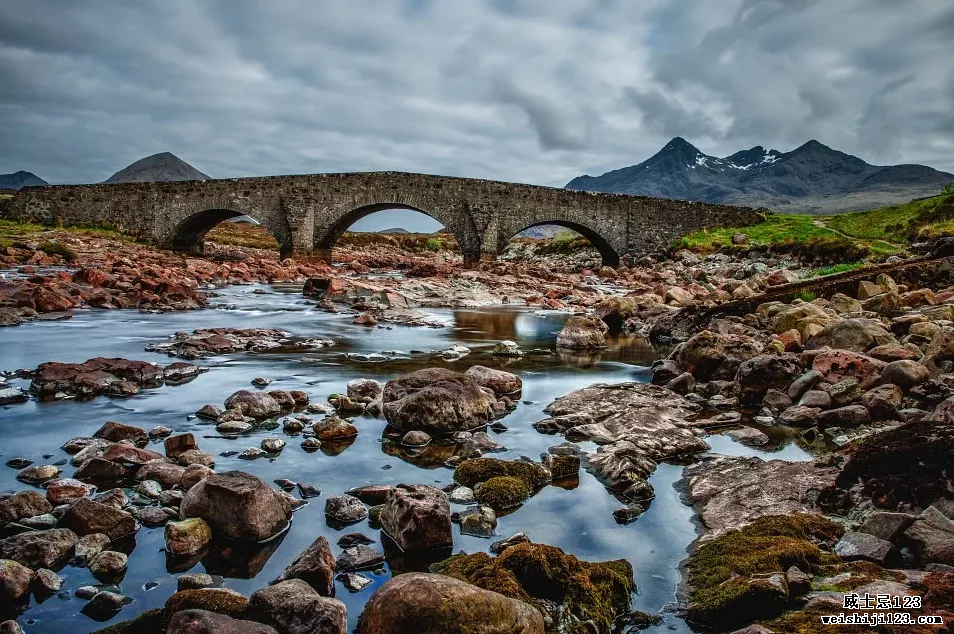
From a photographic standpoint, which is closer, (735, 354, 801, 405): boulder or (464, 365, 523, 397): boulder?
(735, 354, 801, 405): boulder

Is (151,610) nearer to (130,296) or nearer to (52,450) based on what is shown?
(52,450)

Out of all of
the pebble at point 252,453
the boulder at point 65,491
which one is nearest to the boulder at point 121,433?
the pebble at point 252,453

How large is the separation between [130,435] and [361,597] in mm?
2898

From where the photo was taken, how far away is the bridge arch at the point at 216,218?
105 feet

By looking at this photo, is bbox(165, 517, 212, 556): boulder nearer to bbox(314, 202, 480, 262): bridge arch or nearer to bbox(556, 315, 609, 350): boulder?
bbox(556, 315, 609, 350): boulder

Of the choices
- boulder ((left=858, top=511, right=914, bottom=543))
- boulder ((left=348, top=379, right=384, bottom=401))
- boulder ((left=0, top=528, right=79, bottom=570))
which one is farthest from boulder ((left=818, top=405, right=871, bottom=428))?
boulder ((left=0, top=528, right=79, bottom=570))

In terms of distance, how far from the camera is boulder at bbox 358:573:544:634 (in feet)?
7.47

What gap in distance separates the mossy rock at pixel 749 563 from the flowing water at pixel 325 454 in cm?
12

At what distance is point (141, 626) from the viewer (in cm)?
257

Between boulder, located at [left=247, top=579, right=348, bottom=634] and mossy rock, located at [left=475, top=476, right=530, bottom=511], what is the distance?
1.53 m

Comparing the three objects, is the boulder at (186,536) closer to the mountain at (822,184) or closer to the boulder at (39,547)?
the boulder at (39,547)

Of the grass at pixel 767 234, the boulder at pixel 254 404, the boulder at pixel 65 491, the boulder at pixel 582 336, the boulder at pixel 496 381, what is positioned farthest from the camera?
the grass at pixel 767 234

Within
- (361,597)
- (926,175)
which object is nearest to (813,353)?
(361,597)

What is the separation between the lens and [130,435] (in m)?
4.80
